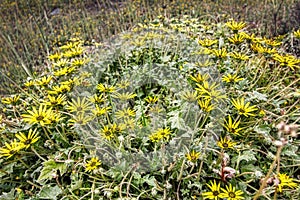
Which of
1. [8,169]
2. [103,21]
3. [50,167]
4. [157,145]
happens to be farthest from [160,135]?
[103,21]

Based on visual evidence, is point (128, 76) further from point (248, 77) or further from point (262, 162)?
point (262, 162)

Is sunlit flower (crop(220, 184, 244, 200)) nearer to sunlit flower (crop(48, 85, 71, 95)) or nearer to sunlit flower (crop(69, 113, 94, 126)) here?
sunlit flower (crop(69, 113, 94, 126))

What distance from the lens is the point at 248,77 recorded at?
6.88 ft

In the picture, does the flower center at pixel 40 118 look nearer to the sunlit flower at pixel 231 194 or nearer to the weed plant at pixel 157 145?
the weed plant at pixel 157 145

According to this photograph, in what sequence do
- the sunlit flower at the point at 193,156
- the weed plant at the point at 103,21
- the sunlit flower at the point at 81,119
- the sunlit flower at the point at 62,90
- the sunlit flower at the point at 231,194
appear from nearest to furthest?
the sunlit flower at the point at 231,194 < the sunlit flower at the point at 193,156 < the sunlit flower at the point at 81,119 < the sunlit flower at the point at 62,90 < the weed plant at the point at 103,21

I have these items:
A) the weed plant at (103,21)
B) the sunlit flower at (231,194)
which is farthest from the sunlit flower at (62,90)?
the weed plant at (103,21)

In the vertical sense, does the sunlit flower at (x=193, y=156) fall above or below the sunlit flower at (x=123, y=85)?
below

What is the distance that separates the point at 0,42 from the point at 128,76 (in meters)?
2.90

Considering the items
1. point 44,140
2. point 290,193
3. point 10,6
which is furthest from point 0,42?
point 290,193

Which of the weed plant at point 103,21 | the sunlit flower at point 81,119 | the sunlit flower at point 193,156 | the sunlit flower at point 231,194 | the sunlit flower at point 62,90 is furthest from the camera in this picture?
the weed plant at point 103,21

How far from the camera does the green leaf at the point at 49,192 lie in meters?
1.45

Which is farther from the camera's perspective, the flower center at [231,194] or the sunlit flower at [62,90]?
the sunlit flower at [62,90]

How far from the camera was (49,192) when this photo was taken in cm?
146

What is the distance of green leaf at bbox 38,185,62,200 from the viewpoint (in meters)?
1.45
